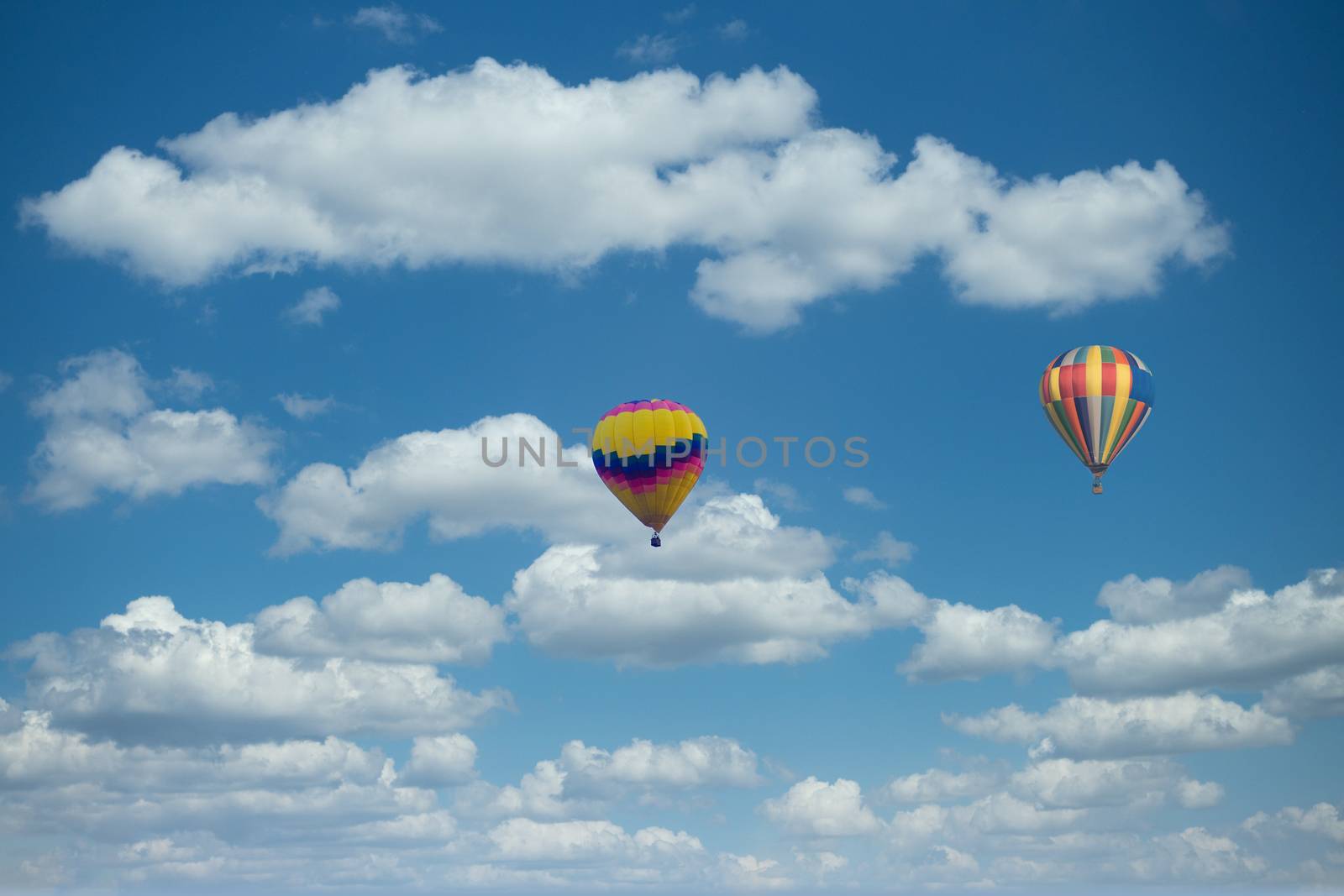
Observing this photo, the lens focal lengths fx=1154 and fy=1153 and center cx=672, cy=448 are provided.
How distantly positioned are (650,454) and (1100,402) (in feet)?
114

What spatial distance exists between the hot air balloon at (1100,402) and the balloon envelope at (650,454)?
93.6ft

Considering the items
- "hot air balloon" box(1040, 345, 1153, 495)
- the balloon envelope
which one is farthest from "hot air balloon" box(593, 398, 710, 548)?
A: "hot air balloon" box(1040, 345, 1153, 495)

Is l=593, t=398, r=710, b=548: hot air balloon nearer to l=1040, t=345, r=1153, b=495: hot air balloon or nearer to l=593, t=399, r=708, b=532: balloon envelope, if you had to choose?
l=593, t=399, r=708, b=532: balloon envelope

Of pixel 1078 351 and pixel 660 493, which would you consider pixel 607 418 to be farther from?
pixel 1078 351

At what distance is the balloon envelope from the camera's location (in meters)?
86.4

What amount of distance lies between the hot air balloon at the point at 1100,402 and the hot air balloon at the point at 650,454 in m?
28.6

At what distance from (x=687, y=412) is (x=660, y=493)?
6.65m

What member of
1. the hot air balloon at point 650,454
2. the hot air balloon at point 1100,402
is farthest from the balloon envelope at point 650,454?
→ the hot air balloon at point 1100,402

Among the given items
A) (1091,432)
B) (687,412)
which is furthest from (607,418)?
(1091,432)

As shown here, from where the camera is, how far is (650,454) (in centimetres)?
8638

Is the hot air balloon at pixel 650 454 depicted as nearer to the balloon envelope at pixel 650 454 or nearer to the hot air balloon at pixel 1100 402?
the balloon envelope at pixel 650 454

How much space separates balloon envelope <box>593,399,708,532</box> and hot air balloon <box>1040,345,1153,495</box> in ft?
93.6

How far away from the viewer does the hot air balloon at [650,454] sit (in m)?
86.4

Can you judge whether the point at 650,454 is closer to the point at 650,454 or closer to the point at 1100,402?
the point at 650,454
